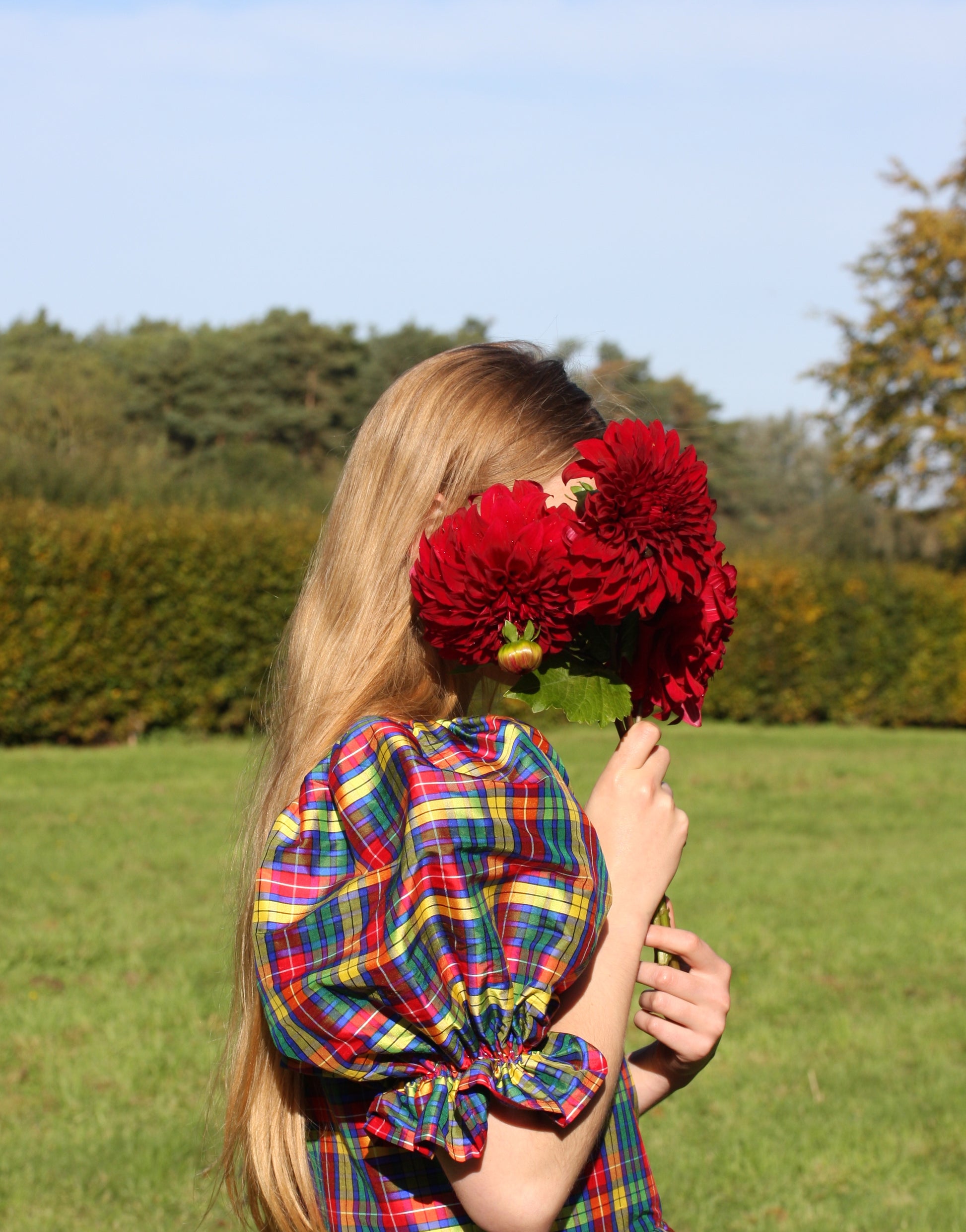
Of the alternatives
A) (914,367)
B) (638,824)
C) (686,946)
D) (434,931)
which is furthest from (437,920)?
(914,367)

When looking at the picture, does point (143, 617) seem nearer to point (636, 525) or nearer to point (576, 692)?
point (576, 692)

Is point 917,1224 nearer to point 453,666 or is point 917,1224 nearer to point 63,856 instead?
point 453,666

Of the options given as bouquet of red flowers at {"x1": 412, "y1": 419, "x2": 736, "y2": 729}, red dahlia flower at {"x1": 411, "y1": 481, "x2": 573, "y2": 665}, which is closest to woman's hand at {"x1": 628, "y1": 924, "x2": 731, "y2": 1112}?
bouquet of red flowers at {"x1": 412, "y1": 419, "x2": 736, "y2": 729}

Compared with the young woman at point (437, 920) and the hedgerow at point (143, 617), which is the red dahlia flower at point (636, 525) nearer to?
the young woman at point (437, 920)

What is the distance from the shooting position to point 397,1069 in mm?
1277

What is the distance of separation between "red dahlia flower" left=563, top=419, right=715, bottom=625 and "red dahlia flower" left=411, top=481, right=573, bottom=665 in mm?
32

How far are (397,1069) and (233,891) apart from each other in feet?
2.23

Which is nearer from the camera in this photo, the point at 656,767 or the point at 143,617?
the point at 656,767

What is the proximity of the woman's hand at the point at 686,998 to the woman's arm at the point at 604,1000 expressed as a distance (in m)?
0.13

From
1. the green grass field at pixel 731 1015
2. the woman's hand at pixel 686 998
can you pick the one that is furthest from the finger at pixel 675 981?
the green grass field at pixel 731 1015

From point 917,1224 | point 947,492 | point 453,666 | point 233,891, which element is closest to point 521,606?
point 453,666

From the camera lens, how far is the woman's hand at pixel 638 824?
57.9 inches

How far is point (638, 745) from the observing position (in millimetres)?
1533

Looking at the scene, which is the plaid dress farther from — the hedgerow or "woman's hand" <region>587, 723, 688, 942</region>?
the hedgerow
